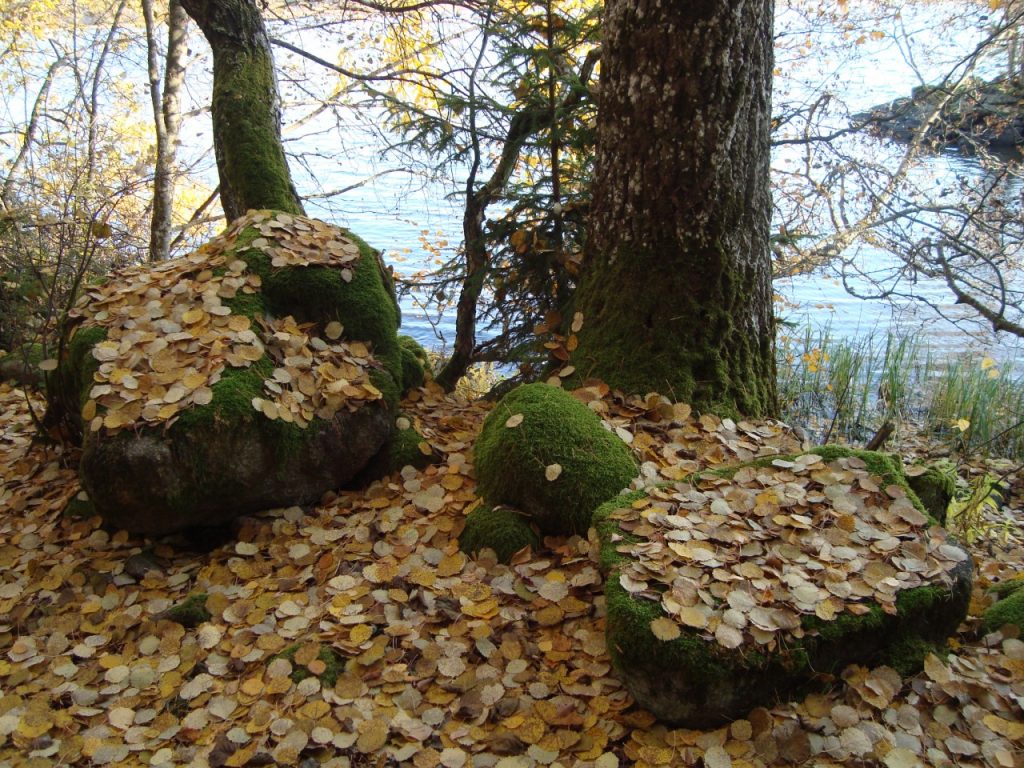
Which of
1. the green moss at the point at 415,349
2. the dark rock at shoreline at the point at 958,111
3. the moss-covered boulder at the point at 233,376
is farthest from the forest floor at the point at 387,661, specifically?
the dark rock at shoreline at the point at 958,111

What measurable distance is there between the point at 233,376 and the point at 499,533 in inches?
53.4

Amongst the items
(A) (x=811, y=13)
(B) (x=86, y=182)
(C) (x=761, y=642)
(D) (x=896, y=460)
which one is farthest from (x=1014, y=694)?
(A) (x=811, y=13)

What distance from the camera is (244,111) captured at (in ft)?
14.8

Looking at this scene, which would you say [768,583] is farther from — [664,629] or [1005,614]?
[1005,614]

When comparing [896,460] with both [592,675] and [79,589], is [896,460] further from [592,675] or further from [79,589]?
[79,589]

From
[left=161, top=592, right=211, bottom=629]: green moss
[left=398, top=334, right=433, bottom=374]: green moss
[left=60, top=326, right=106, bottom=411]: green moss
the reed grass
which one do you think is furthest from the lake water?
[left=161, top=592, right=211, bottom=629]: green moss

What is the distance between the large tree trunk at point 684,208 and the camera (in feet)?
9.87

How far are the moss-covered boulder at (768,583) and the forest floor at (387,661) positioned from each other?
3.8 inches

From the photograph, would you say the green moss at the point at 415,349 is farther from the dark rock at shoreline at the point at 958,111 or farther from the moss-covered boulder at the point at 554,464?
the dark rock at shoreline at the point at 958,111

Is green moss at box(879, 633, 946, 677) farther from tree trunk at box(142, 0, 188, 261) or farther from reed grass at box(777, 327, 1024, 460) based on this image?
tree trunk at box(142, 0, 188, 261)

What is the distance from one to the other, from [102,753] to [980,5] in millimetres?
11647

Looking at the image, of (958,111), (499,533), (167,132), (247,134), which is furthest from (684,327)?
(167,132)

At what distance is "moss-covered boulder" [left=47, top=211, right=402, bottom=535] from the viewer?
114 inches

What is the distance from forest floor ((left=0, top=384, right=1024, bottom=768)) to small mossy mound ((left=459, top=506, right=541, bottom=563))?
0.06m
